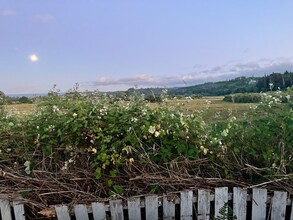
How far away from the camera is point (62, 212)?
3.45 metres

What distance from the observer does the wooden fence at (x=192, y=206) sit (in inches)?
135

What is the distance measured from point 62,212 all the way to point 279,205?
2334 millimetres

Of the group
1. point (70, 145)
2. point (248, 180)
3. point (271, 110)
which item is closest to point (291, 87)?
point (271, 110)

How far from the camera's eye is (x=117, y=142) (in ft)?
11.6

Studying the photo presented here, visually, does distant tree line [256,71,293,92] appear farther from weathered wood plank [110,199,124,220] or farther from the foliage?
weathered wood plank [110,199,124,220]

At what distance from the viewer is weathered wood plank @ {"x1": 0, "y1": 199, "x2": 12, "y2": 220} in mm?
3580

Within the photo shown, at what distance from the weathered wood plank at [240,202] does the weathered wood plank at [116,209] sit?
122 centimetres

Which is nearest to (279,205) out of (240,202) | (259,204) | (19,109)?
(259,204)

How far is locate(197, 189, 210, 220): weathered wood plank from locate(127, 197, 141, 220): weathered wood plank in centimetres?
65

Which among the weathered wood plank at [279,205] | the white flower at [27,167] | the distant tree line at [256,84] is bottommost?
the weathered wood plank at [279,205]

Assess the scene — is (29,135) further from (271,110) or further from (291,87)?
(291,87)

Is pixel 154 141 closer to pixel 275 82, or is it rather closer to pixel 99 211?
pixel 99 211

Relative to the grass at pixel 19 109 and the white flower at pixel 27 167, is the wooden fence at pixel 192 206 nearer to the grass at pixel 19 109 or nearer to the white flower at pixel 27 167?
the white flower at pixel 27 167

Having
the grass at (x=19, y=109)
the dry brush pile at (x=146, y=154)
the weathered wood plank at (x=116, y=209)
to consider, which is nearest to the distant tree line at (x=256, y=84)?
the dry brush pile at (x=146, y=154)
